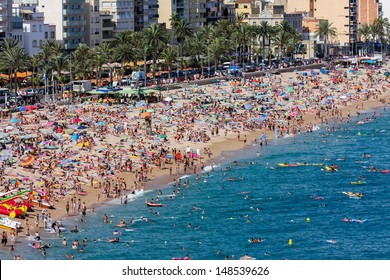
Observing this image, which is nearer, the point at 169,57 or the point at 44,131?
the point at 44,131

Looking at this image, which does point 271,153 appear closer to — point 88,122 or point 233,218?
point 88,122

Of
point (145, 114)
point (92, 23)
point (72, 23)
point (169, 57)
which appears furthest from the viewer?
point (92, 23)

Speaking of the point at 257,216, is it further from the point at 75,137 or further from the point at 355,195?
the point at 75,137

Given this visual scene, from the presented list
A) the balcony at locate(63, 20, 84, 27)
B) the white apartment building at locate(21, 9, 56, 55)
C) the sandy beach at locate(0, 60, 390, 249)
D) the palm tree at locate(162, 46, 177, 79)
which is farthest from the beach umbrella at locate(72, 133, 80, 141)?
the balcony at locate(63, 20, 84, 27)

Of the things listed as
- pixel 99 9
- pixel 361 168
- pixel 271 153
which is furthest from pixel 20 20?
pixel 361 168

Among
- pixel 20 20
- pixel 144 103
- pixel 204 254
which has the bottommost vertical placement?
pixel 204 254

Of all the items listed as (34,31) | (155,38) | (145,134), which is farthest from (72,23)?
(145,134)
